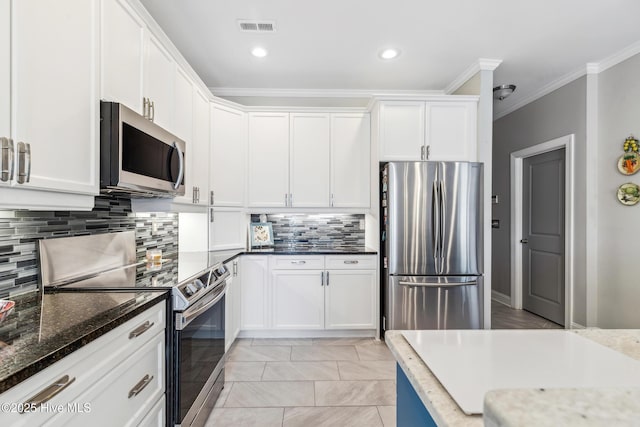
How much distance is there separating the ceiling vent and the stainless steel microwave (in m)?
1.11

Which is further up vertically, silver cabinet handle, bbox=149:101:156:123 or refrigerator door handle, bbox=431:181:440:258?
silver cabinet handle, bbox=149:101:156:123

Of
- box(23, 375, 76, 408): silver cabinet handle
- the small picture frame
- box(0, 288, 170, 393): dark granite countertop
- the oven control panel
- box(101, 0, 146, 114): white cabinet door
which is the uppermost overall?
box(101, 0, 146, 114): white cabinet door

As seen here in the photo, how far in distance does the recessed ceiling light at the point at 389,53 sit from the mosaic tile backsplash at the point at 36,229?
8.02 ft

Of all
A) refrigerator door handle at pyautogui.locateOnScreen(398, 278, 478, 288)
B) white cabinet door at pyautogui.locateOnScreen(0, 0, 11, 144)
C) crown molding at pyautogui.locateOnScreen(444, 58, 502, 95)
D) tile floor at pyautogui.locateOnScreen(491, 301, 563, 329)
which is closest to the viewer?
white cabinet door at pyautogui.locateOnScreen(0, 0, 11, 144)

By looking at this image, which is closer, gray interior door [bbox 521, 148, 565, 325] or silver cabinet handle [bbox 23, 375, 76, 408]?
silver cabinet handle [bbox 23, 375, 76, 408]

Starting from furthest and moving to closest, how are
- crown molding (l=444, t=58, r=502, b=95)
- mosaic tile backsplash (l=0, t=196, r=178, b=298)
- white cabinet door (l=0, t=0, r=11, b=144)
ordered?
crown molding (l=444, t=58, r=502, b=95)
mosaic tile backsplash (l=0, t=196, r=178, b=298)
white cabinet door (l=0, t=0, r=11, b=144)

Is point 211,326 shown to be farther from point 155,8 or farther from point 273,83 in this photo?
point 273,83

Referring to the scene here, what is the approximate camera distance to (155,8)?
229 centimetres

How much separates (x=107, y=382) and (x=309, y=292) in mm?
2221

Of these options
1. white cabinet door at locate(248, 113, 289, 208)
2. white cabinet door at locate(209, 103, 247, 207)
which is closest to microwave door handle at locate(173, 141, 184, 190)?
white cabinet door at locate(209, 103, 247, 207)

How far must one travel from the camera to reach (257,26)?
2500 mm

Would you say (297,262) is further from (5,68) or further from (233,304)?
(5,68)

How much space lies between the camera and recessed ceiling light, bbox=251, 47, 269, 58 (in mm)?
2824

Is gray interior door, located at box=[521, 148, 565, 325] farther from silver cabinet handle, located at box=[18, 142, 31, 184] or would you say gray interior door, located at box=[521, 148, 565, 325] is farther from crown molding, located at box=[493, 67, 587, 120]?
silver cabinet handle, located at box=[18, 142, 31, 184]
